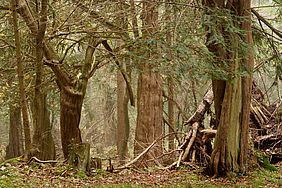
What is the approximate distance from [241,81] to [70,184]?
356 centimetres

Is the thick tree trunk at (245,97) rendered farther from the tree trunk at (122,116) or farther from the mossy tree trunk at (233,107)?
the tree trunk at (122,116)

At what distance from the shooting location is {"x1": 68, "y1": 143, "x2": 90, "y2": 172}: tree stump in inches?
283

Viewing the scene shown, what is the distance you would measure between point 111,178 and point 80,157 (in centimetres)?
66

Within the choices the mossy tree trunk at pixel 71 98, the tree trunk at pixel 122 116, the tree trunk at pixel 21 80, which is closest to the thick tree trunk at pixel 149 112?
the mossy tree trunk at pixel 71 98

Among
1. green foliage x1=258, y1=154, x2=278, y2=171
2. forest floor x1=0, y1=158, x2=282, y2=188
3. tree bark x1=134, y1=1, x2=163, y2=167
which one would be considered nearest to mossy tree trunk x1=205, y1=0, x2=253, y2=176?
forest floor x1=0, y1=158, x2=282, y2=188

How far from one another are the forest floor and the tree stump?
0.43 ft

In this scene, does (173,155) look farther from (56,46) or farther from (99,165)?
(56,46)

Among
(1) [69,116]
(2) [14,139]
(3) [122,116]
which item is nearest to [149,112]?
(1) [69,116]

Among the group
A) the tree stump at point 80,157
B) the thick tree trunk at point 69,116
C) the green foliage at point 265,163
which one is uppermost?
the thick tree trunk at point 69,116

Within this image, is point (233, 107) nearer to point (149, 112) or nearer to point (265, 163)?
point (265, 163)

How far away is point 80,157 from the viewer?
7.21 metres

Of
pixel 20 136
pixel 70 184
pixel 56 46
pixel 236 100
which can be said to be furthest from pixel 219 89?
pixel 20 136

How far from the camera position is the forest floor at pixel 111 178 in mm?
6219

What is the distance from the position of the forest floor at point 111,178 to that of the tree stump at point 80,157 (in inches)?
5.2
